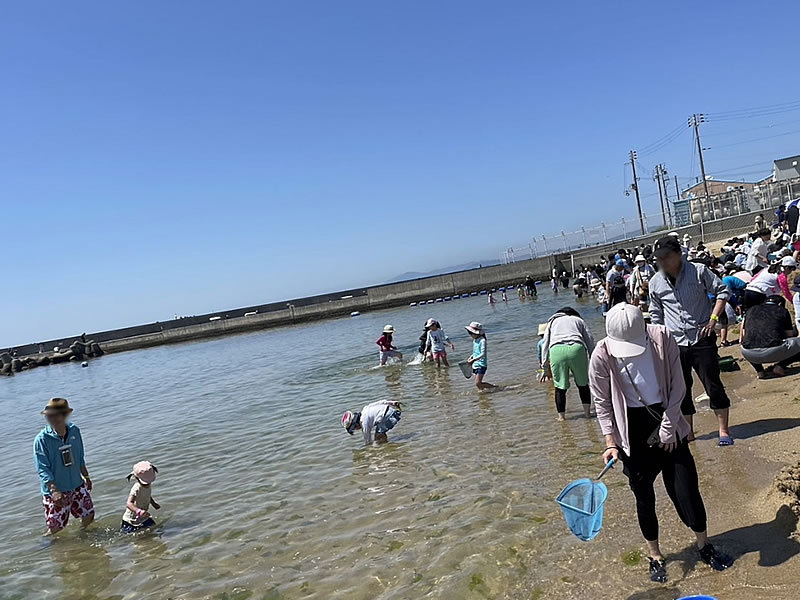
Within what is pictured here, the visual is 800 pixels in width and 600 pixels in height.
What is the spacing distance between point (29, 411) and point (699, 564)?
1025 inches

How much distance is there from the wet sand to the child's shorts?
4699 millimetres

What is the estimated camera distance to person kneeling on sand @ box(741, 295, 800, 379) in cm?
753

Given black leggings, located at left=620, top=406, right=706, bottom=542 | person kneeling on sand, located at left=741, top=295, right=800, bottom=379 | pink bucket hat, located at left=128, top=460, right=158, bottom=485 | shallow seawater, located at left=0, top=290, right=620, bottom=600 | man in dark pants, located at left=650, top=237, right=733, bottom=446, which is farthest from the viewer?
person kneeling on sand, located at left=741, top=295, right=800, bottom=379

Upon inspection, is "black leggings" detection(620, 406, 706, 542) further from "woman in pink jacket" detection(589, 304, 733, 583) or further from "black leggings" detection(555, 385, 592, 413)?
"black leggings" detection(555, 385, 592, 413)

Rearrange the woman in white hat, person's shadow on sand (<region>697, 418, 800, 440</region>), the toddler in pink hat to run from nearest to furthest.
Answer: person's shadow on sand (<region>697, 418, 800, 440</region>) < the toddler in pink hat < the woman in white hat

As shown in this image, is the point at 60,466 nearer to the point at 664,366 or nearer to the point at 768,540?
the point at 664,366

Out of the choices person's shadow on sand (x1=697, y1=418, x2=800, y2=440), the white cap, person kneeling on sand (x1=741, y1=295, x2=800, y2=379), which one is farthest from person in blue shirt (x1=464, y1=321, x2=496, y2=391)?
the white cap

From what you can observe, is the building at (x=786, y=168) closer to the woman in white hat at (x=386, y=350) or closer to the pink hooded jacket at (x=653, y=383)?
the woman in white hat at (x=386, y=350)

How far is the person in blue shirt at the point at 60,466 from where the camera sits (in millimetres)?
6473

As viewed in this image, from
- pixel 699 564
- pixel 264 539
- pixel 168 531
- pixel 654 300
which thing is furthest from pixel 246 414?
pixel 699 564

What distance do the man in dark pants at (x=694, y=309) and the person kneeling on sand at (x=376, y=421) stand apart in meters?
4.21

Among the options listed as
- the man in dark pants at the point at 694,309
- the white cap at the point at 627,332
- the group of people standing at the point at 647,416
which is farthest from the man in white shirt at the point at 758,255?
the white cap at the point at 627,332

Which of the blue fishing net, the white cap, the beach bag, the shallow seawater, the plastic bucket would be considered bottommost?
the shallow seawater

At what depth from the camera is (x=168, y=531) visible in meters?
6.80
